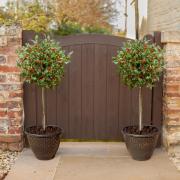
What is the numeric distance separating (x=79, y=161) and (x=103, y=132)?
2.73 feet

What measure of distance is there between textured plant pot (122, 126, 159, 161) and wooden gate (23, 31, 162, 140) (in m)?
0.73

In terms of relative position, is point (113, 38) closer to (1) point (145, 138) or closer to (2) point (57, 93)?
(2) point (57, 93)

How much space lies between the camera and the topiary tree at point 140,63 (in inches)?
170

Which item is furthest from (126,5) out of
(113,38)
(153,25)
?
(113,38)

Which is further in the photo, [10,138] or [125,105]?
[125,105]

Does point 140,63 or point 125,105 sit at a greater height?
point 140,63

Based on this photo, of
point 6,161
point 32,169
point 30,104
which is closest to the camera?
point 32,169

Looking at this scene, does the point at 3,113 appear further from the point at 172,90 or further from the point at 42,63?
the point at 172,90

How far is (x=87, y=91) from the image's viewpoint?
5188mm

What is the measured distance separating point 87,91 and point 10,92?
1.08 meters

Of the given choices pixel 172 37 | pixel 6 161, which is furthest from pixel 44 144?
pixel 172 37

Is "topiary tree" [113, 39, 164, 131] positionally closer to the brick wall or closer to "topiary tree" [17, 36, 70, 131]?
"topiary tree" [17, 36, 70, 131]

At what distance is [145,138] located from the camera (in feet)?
14.5

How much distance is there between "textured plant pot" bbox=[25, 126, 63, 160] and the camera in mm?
4414
